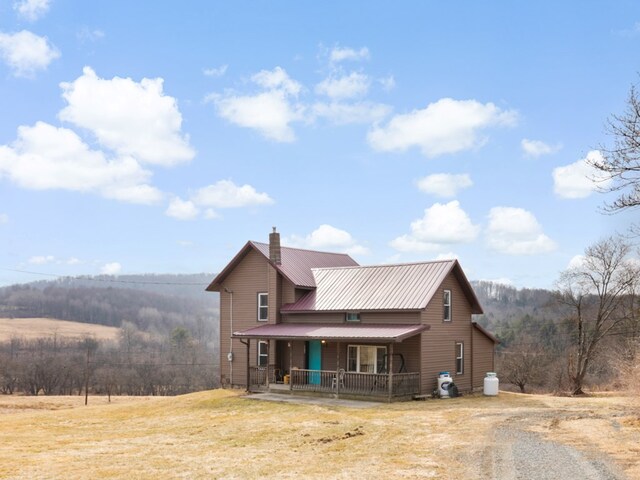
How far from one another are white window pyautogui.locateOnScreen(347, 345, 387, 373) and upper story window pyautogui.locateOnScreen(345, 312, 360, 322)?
123 cm

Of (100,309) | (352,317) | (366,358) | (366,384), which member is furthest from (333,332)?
(100,309)

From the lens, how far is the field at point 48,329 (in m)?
133

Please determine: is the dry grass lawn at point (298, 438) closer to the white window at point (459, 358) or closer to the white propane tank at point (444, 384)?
the white propane tank at point (444, 384)

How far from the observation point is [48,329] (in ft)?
468

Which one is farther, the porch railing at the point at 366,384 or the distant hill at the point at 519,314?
the distant hill at the point at 519,314

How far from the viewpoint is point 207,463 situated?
14.7m

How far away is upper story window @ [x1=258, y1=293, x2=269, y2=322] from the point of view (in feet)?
108

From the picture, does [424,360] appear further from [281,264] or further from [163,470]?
Result: [163,470]

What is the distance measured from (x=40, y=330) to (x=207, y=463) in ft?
460

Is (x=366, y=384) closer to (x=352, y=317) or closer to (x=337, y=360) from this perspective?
(x=337, y=360)

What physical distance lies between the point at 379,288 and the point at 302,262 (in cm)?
567

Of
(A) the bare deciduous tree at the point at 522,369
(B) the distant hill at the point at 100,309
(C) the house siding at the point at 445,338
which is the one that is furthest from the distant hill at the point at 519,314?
(B) the distant hill at the point at 100,309

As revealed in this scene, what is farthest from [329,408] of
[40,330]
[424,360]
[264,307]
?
[40,330]

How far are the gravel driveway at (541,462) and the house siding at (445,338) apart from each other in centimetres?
1165
